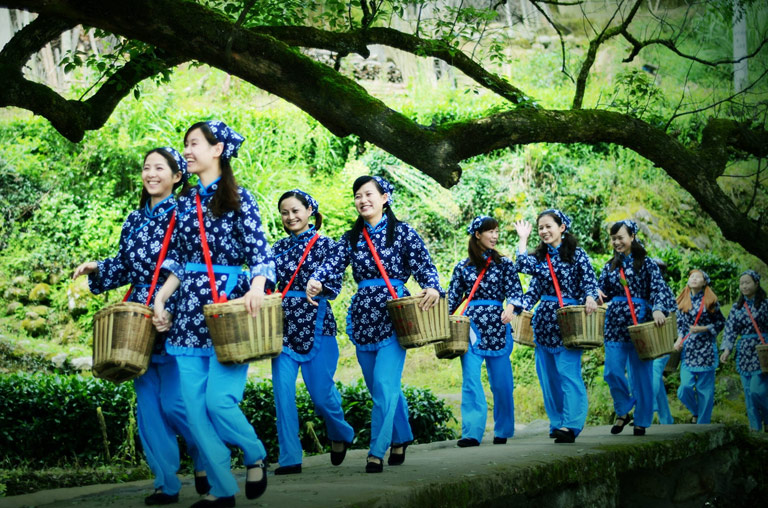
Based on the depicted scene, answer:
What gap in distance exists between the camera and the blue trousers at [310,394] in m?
6.07

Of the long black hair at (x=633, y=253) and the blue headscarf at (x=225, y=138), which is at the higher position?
the blue headscarf at (x=225, y=138)

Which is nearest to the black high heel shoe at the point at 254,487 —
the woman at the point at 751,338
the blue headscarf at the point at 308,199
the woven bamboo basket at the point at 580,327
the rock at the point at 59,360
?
the blue headscarf at the point at 308,199

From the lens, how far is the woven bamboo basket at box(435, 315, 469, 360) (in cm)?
714

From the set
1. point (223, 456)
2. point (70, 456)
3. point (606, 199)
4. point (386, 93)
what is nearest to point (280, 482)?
point (223, 456)

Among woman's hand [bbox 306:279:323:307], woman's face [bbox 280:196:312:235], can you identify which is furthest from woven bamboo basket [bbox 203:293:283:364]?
woman's face [bbox 280:196:312:235]

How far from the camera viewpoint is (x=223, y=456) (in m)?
4.17

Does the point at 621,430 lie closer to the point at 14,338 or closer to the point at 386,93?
the point at 14,338

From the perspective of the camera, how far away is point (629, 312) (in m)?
8.27

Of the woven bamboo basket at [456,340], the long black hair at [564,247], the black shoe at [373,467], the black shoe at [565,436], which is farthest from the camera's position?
the long black hair at [564,247]

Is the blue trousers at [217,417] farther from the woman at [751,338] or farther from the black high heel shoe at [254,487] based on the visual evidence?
the woman at [751,338]

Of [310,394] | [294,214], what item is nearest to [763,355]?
[310,394]

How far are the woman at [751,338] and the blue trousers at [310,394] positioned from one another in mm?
6108

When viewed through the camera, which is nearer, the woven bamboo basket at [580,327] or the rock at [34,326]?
the woven bamboo basket at [580,327]

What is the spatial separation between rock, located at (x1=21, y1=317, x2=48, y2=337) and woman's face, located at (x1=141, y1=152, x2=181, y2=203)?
11438 millimetres
